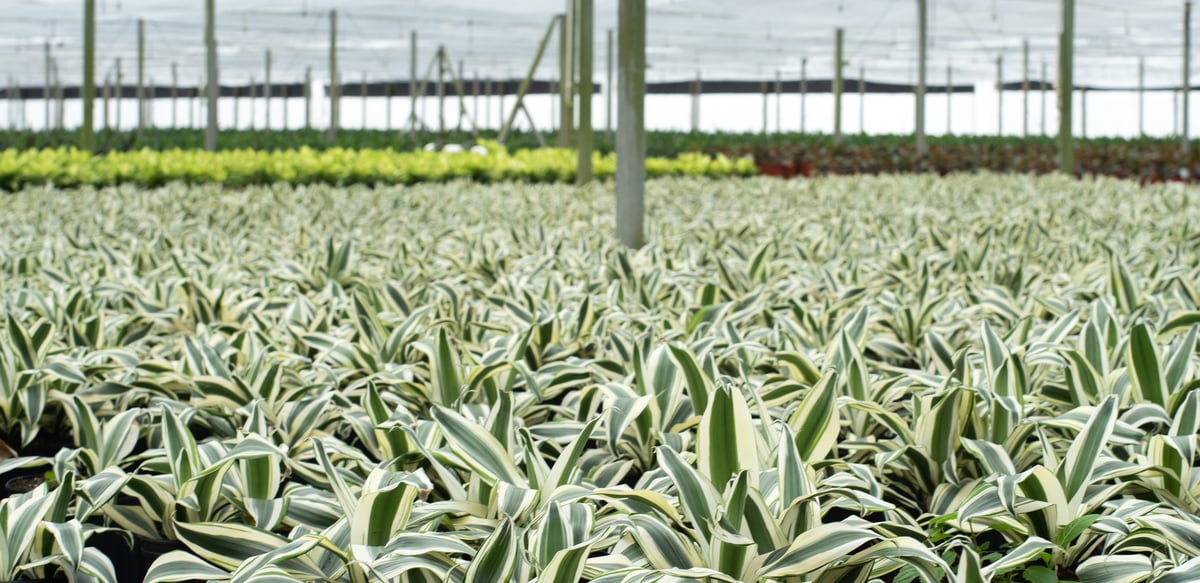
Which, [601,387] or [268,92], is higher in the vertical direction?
[268,92]

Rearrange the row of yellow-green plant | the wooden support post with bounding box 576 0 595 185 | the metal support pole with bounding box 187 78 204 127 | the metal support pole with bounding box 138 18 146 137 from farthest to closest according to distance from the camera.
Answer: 1. the metal support pole with bounding box 187 78 204 127
2. the metal support pole with bounding box 138 18 146 137
3. the row of yellow-green plant
4. the wooden support post with bounding box 576 0 595 185

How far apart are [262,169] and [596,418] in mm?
8595

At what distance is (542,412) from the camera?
2355 millimetres

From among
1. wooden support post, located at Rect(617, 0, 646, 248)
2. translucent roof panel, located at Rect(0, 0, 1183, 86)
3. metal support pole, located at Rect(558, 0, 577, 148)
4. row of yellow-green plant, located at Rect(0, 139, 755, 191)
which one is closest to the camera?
wooden support post, located at Rect(617, 0, 646, 248)

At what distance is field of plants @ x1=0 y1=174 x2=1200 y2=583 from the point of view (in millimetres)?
1483

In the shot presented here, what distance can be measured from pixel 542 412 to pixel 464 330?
0.68 meters

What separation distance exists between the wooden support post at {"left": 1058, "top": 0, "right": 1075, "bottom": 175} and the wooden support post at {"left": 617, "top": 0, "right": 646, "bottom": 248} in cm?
713

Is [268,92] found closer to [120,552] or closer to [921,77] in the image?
[921,77]

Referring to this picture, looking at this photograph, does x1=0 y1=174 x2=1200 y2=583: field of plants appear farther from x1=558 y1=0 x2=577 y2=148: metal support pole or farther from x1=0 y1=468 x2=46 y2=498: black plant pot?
x1=558 y1=0 x2=577 y2=148: metal support pole

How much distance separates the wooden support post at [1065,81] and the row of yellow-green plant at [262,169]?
15.4 feet

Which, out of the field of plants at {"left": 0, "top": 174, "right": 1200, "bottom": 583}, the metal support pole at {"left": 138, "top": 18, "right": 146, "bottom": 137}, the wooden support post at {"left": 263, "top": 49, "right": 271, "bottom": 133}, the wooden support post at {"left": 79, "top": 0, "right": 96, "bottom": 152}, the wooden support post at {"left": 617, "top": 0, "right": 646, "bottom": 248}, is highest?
the wooden support post at {"left": 263, "top": 49, "right": 271, "bottom": 133}

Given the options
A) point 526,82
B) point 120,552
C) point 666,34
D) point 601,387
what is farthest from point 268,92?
point 120,552

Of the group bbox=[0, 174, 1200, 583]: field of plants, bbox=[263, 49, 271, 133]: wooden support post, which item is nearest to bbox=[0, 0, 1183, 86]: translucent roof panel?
bbox=[263, 49, 271, 133]: wooden support post

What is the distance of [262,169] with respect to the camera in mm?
9719
